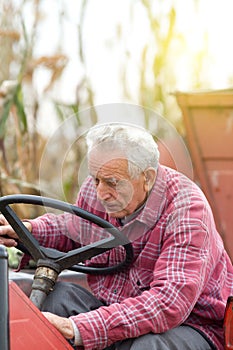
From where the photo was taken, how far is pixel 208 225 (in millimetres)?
2771

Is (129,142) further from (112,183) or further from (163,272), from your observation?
(163,272)

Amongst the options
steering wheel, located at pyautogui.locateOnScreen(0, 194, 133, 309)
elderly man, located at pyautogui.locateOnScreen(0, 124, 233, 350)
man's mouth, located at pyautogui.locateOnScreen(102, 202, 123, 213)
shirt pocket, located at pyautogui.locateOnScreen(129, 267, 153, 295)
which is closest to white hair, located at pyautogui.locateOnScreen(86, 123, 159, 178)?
elderly man, located at pyautogui.locateOnScreen(0, 124, 233, 350)

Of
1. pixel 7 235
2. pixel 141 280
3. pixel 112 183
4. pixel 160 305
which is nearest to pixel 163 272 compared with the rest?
pixel 160 305

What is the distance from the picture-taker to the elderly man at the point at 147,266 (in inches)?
100

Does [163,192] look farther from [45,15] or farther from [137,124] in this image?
[45,15]

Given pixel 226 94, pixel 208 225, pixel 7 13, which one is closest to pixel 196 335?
pixel 208 225

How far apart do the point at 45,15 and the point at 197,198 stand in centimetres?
402

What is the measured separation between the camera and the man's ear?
9.11ft

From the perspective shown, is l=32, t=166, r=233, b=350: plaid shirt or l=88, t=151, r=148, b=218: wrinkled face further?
l=88, t=151, r=148, b=218: wrinkled face

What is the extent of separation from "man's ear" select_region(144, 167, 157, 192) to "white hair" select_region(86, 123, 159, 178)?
19mm

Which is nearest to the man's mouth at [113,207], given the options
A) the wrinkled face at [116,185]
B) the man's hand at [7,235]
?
the wrinkled face at [116,185]

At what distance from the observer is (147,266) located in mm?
2836

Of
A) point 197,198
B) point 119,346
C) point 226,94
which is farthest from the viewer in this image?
point 226,94

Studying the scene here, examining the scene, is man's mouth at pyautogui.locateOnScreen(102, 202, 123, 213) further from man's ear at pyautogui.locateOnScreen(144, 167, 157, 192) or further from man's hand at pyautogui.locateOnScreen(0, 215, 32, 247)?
man's hand at pyautogui.locateOnScreen(0, 215, 32, 247)
